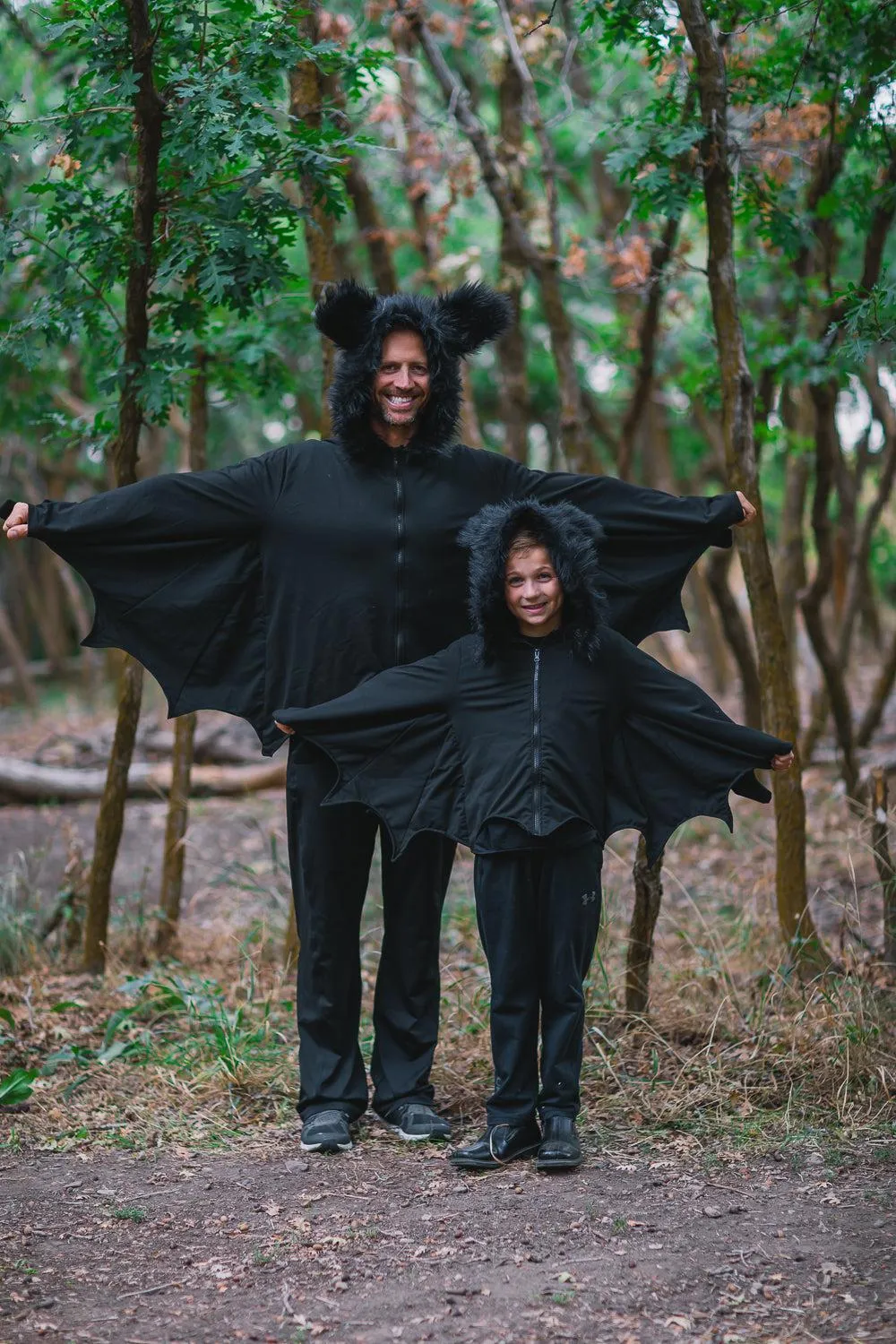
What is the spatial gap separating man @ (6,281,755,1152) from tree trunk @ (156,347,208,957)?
2018 millimetres

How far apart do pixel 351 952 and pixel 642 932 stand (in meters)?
1.14

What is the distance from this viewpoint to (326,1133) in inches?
159

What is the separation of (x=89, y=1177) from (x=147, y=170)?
327cm

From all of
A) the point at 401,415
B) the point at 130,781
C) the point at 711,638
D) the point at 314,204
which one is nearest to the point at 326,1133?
the point at 401,415

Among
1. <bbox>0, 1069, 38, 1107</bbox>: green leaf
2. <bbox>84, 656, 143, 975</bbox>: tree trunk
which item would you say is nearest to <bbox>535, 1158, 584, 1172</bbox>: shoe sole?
<bbox>0, 1069, 38, 1107</bbox>: green leaf

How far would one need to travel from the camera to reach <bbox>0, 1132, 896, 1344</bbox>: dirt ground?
2.97m

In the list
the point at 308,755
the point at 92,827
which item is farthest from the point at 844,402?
the point at 308,755

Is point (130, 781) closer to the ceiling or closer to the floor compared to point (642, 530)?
closer to the floor

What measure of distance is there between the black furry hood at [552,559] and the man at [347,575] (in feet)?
0.94

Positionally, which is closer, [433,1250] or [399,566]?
[433,1250]

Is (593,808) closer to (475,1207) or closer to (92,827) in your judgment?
(475,1207)

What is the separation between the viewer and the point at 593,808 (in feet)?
12.8

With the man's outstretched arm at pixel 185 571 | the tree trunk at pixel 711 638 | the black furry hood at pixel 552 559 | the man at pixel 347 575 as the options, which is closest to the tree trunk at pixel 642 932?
the man at pixel 347 575

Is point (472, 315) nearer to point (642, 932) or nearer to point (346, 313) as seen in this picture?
point (346, 313)
